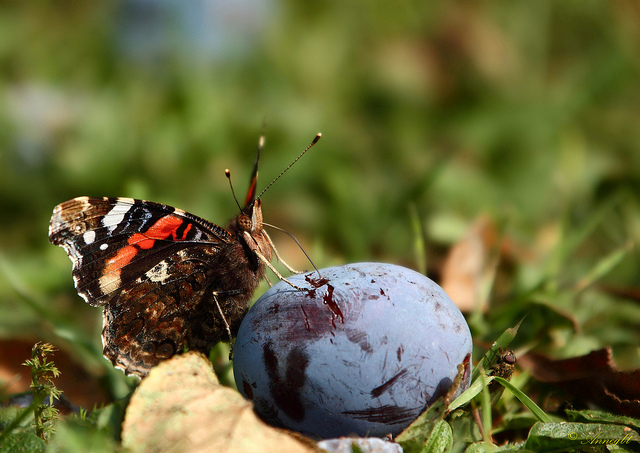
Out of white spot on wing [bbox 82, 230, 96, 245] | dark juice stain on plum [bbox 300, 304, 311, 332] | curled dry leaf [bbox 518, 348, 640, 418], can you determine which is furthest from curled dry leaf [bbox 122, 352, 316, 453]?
curled dry leaf [bbox 518, 348, 640, 418]

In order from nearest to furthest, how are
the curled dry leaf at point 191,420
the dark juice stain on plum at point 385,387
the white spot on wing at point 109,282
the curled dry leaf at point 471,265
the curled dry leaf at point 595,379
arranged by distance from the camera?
the curled dry leaf at point 191,420 → the dark juice stain on plum at point 385,387 → the curled dry leaf at point 595,379 → the white spot on wing at point 109,282 → the curled dry leaf at point 471,265

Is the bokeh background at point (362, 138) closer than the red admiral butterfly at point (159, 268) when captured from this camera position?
No

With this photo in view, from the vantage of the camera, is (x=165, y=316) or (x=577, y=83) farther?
(x=577, y=83)

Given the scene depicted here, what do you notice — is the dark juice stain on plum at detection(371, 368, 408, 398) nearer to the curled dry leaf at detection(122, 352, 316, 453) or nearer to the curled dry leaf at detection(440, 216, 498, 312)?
the curled dry leaf at detection(122, 352, 316, 453)

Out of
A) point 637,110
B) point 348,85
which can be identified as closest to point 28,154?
point 348,85

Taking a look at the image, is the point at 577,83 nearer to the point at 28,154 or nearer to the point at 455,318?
the point at 455,318

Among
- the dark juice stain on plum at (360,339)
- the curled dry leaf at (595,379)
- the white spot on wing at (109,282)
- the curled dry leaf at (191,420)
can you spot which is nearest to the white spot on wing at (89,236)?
the white spot on wing at (109,282)

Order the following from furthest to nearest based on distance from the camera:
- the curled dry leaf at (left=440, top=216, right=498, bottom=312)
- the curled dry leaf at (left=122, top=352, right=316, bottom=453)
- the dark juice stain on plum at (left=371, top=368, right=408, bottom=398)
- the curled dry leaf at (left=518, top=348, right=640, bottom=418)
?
1. the curled dry leaf at (left=440, top=216, right=498, bottom=312)
2. the curled dry leaf at (left=518, top=348, right=640, bottom=418)
3. the dark juice stain on plum at (left=371, top=368, right=408, bottom=398)
4. the curled dry leaf at (left=122, top=352, right=316, bottom=453)

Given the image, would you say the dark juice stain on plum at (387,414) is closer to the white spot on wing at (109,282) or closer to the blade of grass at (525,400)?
the blade of grass at (525,400)
